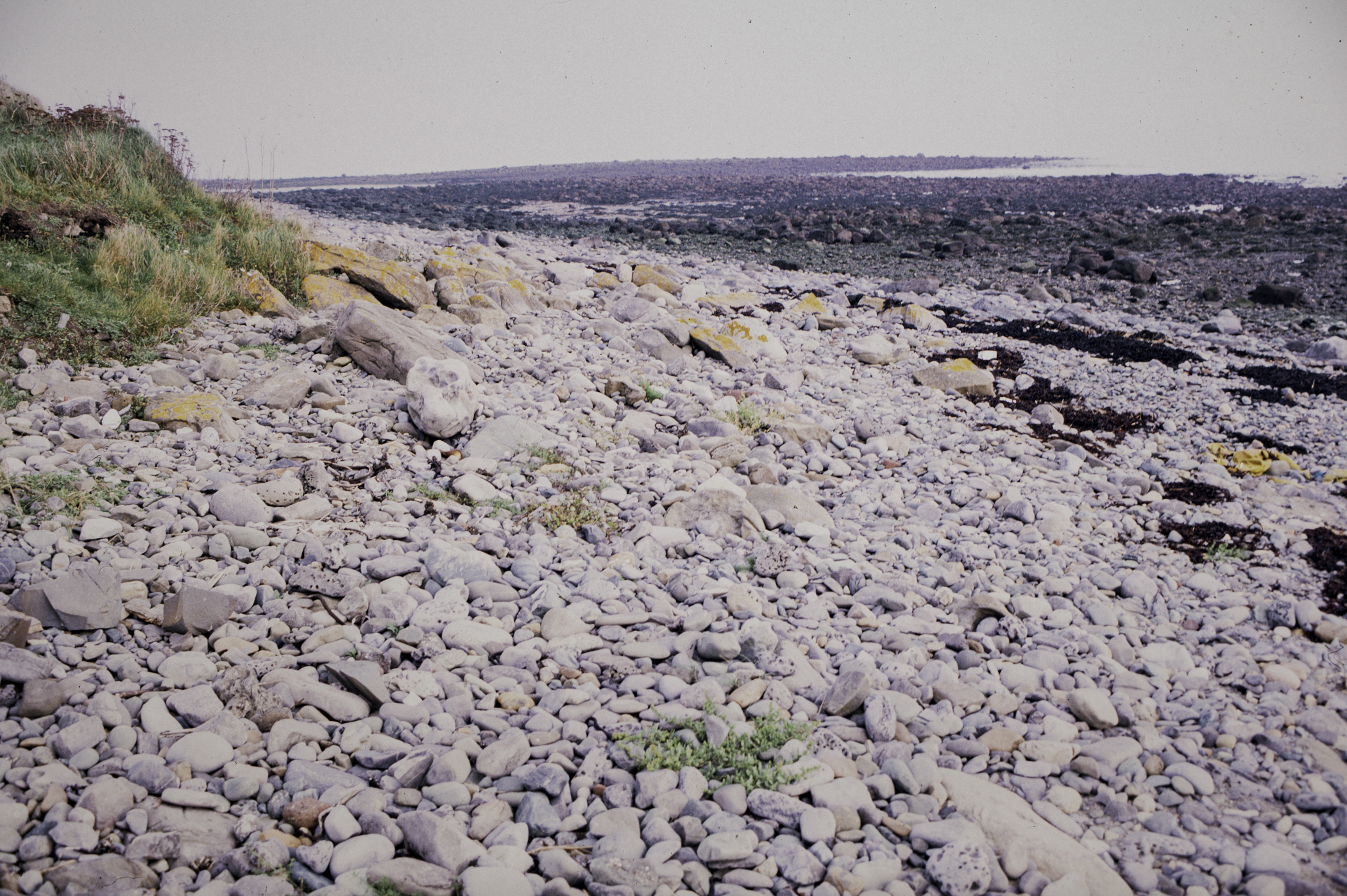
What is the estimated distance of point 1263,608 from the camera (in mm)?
4281

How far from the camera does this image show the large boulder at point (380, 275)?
355 inches

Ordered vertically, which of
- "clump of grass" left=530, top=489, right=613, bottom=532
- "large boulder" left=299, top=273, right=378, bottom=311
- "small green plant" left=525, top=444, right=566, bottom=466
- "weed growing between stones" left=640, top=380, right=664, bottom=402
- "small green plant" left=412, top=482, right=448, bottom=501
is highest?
"large boulder" left=299, top=273, right=378, bottom=311

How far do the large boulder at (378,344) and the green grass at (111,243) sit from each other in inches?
68.4

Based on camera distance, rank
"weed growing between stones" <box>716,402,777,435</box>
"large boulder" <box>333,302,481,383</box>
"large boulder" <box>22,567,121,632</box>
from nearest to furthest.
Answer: "large boulder" <box>22,567,121,632</box> < "large boulder" <box>333,302,481,383</box> < "weed growing between stones" <box>716,402,777,435</box>

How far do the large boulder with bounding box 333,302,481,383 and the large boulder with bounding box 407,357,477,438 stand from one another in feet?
2.64

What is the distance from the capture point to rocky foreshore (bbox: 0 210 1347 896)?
2547 mm

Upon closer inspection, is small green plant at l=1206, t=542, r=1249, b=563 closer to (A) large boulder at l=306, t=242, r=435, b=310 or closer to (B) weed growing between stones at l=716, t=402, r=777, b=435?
(B) weed growing between stones at l=716, t=402, r=777, b=435

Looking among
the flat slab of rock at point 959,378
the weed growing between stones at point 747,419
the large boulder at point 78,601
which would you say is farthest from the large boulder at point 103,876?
the flat slab of rock at point 959,378

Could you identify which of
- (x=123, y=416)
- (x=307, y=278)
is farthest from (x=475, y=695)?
(x=307, y=278)

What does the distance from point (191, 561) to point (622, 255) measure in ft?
55.1

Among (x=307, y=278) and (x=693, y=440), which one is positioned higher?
(x=307, y=278)

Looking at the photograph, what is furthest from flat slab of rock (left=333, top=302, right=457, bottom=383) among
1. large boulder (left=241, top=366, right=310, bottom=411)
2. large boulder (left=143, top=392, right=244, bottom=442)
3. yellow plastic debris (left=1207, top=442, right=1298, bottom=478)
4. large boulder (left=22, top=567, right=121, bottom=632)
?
yellow plastic debris (left=1207, top=442, right=1298, bottom=478)

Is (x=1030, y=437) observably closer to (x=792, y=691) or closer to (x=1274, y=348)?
(x=792, y=691)

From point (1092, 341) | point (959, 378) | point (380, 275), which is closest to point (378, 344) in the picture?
point (380, 275)
